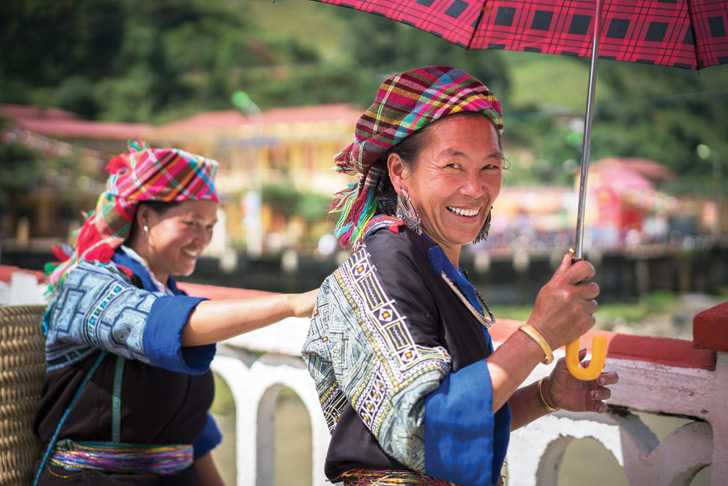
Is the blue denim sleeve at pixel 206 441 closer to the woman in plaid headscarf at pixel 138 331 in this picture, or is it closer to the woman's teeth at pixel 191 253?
the woman in plaid headscarf at pixel 138 331

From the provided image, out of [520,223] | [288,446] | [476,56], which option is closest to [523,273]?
[520,223]

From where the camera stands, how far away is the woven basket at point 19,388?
2.06 meters

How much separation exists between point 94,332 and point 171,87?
55388mm

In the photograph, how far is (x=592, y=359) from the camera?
4.57 feet

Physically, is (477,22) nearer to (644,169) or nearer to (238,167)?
(238,167)

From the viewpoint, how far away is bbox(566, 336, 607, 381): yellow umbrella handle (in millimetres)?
1384

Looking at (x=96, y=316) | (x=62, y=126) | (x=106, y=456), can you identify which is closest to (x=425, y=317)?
(x=96, y=316)

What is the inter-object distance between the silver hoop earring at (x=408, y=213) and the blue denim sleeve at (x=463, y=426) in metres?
0.35

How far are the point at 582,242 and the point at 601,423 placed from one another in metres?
0.76

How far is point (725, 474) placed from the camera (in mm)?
1712

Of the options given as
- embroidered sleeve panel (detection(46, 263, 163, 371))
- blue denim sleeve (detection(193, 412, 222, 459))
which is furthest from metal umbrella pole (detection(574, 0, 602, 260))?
blue denim sleeve (detection(193, 412, 222, 459))

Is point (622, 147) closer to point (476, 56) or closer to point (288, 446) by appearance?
point (476, 56)

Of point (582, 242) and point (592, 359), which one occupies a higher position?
point (582, 242)

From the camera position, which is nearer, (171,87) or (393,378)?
(393,378)
